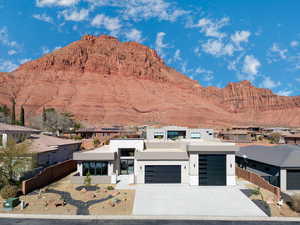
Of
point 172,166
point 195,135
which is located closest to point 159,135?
point 195,135

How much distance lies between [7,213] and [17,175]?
261 inches

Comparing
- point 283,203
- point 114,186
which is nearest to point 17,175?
point 114,186

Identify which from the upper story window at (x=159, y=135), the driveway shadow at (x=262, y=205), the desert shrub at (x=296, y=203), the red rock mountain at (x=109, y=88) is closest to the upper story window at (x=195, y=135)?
the upper story window at (x=159, y=135)

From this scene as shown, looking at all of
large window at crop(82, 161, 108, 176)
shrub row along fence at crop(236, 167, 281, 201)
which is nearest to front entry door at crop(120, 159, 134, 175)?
large window at crop(82, 161, 108, 176)

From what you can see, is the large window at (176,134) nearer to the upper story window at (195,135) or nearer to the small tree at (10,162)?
the upper story window at (195,135)

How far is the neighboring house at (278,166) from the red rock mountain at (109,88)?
94184 millimetres

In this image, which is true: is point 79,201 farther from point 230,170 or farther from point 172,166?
point 230,170

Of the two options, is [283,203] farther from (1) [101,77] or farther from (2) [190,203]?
(1) [101,77]

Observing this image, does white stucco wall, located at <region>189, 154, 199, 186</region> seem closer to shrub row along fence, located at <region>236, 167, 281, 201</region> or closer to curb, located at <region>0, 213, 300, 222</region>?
shrub row along fence, located at <region>236, 167, 281, 201</region>

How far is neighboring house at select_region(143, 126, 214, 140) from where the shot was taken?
43.8 meters

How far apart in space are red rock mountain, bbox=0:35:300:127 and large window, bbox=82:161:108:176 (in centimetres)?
9096

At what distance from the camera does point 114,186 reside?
961 inches

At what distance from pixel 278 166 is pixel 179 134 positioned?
22193 millimetres

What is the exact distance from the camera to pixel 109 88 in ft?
483
